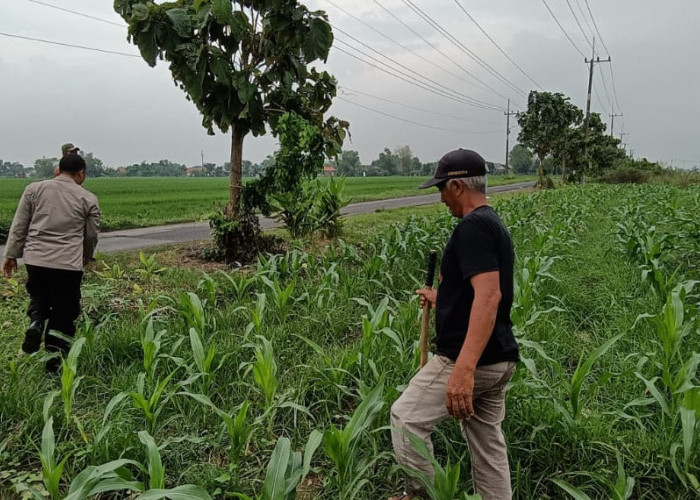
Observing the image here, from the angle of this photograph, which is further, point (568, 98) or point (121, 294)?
point (568, 98)

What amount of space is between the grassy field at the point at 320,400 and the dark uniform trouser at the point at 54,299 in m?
0.25

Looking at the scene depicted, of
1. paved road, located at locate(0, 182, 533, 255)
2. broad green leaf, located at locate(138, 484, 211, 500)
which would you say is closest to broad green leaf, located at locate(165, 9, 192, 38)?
paved road, located at locate(0, 182, 533, 255)

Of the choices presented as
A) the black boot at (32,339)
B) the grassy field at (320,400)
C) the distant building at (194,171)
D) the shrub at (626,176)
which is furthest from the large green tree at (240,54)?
the distant building at (194,171)

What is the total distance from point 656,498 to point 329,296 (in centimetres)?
322

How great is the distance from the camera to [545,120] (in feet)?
124

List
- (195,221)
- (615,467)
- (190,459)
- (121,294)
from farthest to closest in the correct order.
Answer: (195,221) < (121,294) < (190,459) < (615,467)

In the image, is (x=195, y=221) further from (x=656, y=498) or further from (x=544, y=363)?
(x=656, y=498)

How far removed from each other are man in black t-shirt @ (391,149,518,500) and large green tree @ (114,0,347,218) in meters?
6.04

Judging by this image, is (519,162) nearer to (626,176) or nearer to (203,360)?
(626,176)

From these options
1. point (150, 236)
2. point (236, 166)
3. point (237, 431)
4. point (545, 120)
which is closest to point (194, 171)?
point (545, 120)

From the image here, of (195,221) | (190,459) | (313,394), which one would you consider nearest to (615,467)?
(313,394)

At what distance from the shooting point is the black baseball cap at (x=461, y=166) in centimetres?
221

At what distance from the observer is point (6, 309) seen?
5.36 m

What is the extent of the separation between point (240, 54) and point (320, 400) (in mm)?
6430
